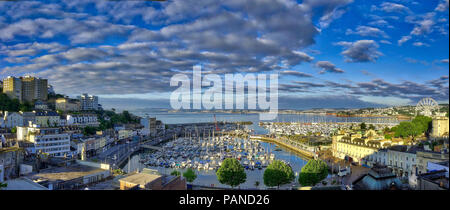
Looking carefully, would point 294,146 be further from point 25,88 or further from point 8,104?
point 25,88

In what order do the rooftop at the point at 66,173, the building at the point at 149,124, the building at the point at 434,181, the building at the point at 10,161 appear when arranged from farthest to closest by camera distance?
1. the building at the point at 149,124
2. the building at the point at 10,161
3. the rooftop at the point at 66,173
4. the building at the point at 434,181

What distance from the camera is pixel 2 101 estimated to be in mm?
18406

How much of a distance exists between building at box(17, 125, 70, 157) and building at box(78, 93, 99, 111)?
59.8ft

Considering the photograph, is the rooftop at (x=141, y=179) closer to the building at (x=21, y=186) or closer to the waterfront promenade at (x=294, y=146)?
the building at (x=21, y=186)

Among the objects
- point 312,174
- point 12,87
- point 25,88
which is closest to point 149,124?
point 25,88

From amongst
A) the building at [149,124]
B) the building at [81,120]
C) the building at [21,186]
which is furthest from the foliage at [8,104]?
the building at [21,186]

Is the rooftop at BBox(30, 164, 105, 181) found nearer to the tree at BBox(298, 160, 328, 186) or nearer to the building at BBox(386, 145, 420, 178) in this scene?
the tree at BBox(298, 160, 328, 186)

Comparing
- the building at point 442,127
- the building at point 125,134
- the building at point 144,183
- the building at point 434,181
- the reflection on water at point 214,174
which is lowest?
the reflection on water at point 214,174

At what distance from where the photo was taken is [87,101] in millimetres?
31344

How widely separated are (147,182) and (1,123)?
1696 centimetres

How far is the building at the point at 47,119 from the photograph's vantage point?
17.4 metres

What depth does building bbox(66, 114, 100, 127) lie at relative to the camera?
19.8m

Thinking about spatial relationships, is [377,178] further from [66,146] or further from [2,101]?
[2,101]
